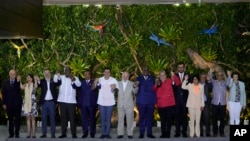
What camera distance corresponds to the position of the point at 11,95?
11.1 metres

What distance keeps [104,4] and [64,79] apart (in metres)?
3.57

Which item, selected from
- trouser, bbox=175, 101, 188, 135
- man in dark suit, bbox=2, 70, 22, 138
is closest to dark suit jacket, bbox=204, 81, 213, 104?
trouser, bbox=175, 101, 188, 135

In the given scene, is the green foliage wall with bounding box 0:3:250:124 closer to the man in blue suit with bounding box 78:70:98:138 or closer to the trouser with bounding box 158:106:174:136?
the man in blue suit with bounding box 78:70:98:138

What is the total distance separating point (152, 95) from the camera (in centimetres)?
1109

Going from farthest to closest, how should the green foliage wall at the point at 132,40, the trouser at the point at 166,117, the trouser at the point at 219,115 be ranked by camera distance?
1. the green foliage wall at the point at 132,40
2. the trouser at the point at 219,115
3. the trouser at the point at 166,117

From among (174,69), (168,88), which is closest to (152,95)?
(168,88)

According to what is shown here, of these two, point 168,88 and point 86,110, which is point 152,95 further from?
point 86,110

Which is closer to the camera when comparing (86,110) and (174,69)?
(86,110)

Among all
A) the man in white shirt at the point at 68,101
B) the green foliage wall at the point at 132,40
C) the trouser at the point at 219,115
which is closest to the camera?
the man in white shirt at the point at 68,101

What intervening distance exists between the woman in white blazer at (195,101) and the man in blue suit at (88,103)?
2.09 metres

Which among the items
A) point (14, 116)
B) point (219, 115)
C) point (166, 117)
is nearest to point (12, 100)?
point (14, 116)

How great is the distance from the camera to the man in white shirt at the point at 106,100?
36.2 ft

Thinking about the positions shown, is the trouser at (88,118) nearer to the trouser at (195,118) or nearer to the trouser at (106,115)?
the trouser at (106,115)

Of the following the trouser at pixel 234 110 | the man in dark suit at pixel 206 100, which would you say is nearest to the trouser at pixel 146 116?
the man in dark suit at pixel 206 100
